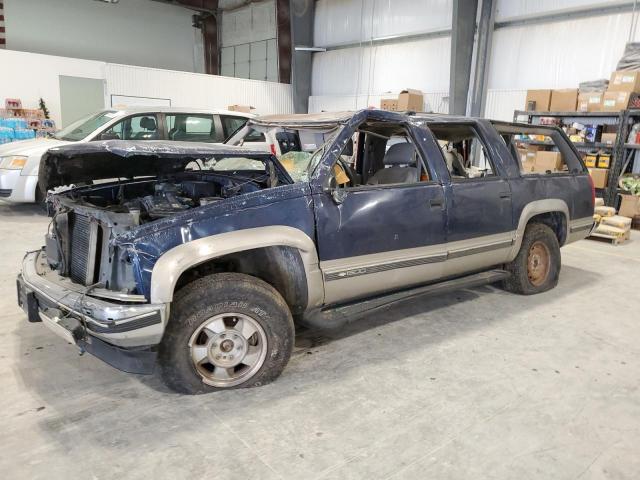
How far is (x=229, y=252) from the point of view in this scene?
2.49m

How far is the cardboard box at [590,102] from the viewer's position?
28.7 ft

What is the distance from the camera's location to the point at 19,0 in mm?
14391

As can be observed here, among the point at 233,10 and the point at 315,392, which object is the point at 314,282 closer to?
the point at 315,392

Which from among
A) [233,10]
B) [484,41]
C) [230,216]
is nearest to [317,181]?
[230,216]

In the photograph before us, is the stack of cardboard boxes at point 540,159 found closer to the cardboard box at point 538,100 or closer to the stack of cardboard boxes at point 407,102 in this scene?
the cardboard box at point 538,100

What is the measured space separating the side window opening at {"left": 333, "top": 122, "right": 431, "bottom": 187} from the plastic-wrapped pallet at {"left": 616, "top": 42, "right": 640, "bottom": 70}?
6.71 metres

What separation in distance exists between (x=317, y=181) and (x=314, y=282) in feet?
1.99

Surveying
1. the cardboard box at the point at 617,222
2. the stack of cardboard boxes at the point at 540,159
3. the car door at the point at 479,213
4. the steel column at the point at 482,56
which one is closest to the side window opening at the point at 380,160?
the car door at the point at 479,213

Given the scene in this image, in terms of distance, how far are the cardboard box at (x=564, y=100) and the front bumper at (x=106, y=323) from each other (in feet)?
30.7

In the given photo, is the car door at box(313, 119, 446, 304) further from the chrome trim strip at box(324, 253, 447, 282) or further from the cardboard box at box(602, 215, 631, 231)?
the cardboard box at box(602, 215, 631, 231)

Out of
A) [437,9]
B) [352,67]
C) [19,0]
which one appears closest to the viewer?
[437,9]

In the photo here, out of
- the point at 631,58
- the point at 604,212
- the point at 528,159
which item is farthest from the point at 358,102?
the point at 604,212

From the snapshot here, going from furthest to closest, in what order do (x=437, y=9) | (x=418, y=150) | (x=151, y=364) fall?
(x=437, y=9), (x=418, y=150), (x=151, y=364)

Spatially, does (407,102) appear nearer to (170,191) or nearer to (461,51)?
(461,51)
